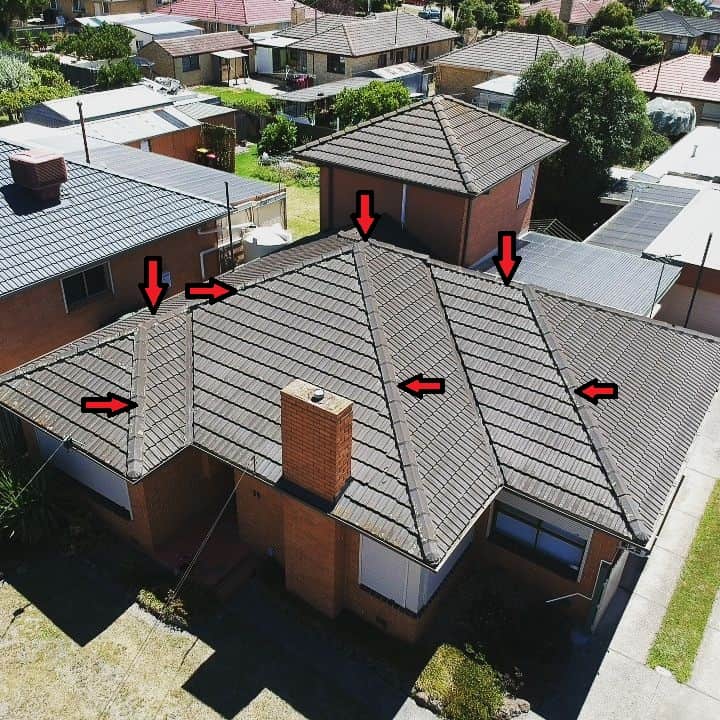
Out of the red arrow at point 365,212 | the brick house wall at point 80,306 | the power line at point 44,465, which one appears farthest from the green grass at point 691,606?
the brick house wall at point 80,306

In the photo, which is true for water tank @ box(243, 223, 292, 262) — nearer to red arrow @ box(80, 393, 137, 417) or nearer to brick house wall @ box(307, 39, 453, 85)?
red arrow @ box(80, 393, 137, 417)

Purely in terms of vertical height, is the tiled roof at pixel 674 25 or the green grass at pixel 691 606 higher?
the tiled roof at pixel 674 25

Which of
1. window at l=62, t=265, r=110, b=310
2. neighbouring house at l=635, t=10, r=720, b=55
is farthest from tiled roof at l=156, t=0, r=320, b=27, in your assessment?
window at l=62, t=265, r=110, b=310

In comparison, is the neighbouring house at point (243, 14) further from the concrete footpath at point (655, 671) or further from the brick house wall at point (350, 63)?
the concrete footpath at point (655, 671)

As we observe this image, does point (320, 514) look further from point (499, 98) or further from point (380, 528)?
point (499, 98)

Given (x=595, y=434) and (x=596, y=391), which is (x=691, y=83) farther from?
(x=595, y=434)

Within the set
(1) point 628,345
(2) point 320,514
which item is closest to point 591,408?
(1) point 628,345

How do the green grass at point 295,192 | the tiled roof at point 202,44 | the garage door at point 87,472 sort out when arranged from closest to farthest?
the garage door at point 87,472, the green grass at point 295,192, the tiled roof at point 202,44
